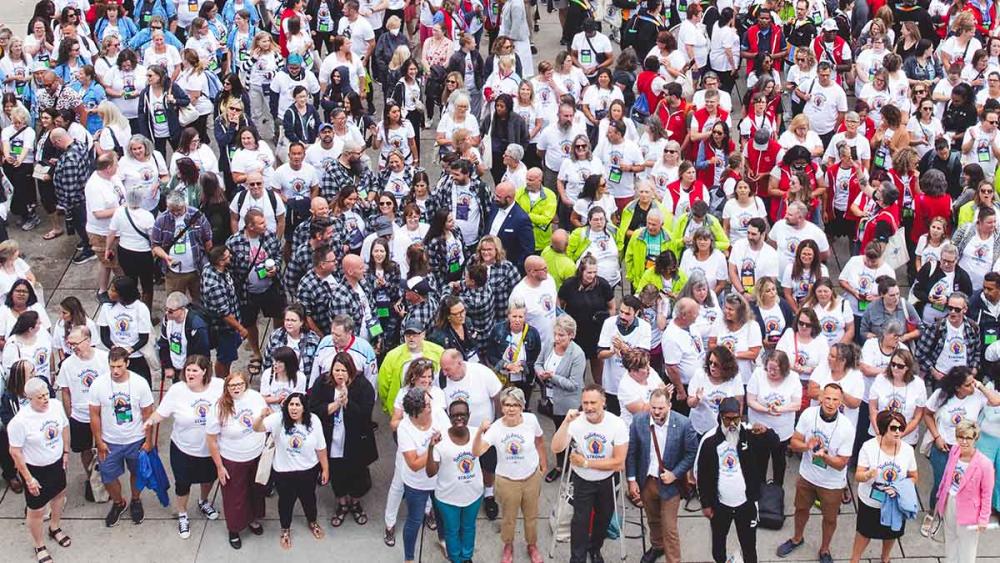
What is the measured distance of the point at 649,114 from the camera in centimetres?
1573

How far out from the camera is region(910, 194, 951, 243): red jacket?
13211 millimetres

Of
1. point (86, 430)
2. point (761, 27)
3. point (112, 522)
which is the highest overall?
point (761, 27)

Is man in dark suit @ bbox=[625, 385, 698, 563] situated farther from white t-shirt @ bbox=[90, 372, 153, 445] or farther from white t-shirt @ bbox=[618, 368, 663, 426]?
white t-shirt @ bbox=[90, 372, 153, 445]

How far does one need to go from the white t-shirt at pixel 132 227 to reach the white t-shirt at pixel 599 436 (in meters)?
4.82

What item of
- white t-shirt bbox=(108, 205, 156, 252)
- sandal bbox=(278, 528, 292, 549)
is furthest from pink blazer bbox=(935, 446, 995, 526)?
white t-shirt bbox=(108, 205, 156, 252)

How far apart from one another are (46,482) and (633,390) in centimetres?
440

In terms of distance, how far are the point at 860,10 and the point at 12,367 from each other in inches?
465

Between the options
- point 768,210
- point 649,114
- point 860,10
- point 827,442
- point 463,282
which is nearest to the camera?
point 827,442

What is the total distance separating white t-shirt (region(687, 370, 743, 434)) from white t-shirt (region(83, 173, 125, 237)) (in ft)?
18.6

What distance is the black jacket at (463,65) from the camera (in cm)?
1573

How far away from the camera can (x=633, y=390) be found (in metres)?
10.6

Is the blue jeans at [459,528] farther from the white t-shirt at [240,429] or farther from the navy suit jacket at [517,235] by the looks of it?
the navy suit jacket at [517,235]

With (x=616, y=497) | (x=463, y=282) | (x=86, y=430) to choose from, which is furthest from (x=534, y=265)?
(x=86, y=430)

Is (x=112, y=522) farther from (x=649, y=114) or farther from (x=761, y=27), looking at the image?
(x=761, y=27)
